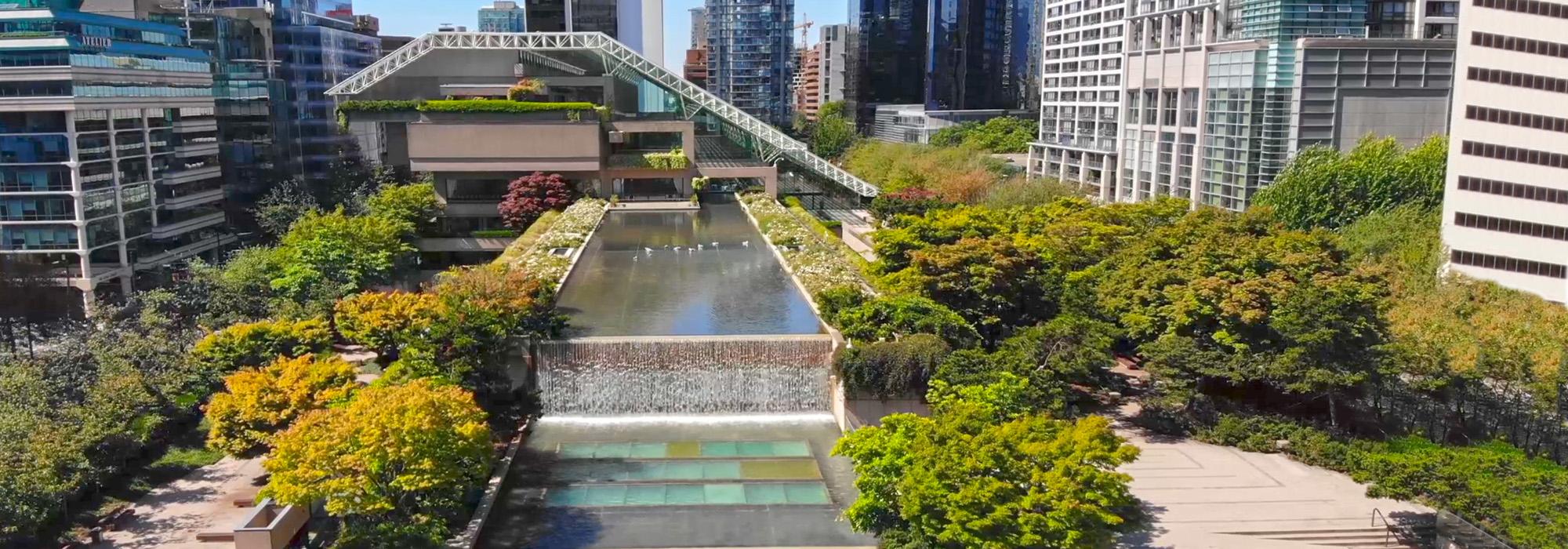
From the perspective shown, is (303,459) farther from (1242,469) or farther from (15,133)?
(15,133)

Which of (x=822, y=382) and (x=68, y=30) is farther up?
(x=68, y=30)

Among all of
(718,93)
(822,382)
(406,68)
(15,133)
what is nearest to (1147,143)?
(822,382)

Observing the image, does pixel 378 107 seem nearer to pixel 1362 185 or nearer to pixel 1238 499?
pixel 1362 185

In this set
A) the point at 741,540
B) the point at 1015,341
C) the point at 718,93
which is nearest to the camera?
the point at 741,540

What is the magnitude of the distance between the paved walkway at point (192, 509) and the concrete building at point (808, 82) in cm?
11238

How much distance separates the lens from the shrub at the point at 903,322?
24.6m

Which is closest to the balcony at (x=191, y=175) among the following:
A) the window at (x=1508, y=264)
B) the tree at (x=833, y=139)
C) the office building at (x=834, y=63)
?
the tree at (x=833, y=139)

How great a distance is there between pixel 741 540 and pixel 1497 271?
79.0 feet

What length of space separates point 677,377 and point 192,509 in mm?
9878

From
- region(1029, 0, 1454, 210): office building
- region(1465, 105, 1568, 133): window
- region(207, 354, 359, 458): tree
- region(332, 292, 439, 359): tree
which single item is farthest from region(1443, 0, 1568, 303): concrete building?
region(207, 354, 359, 458): tree

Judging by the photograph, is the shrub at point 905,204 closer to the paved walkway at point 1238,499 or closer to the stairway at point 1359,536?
the paved walkway at point 1238,499

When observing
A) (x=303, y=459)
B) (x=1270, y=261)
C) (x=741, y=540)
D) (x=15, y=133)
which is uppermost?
(x=15, y=133)

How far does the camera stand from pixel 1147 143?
52.3 m

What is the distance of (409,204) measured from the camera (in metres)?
44.5
